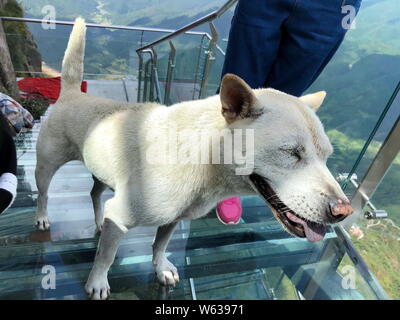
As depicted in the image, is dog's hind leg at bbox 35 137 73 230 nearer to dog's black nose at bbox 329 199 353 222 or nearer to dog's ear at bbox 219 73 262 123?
dog's ear at bbox 219 73 262 123

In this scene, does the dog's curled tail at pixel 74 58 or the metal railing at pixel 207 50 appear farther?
the metal railing at pixel 207 50

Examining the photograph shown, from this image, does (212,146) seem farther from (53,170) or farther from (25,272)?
(25,272)

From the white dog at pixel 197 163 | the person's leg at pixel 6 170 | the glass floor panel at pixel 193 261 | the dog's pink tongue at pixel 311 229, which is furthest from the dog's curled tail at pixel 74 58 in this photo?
the dog's pink tongue at pixel 311 229

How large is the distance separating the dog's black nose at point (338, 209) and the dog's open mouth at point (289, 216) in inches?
4.6

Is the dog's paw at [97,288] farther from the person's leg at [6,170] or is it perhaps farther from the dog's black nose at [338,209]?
the dog's black nose at [338,209]

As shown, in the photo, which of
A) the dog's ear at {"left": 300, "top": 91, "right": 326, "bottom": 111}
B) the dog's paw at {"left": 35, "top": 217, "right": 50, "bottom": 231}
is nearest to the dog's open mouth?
the dog's ear at {"left": 300, "top": 91, "right": 326, "bottom": 111}

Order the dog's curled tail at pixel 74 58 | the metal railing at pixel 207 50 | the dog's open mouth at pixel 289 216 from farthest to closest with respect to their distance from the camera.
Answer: the metal railing at pixel 207 50
the dog's curled tail at pixel 74 58
the dog's open mouth at pixel 289 216

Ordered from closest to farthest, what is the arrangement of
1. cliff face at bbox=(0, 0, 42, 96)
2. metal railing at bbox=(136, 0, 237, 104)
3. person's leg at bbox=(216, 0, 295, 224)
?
person's leg at bbox=(216, 0, 295, 224) < metal railing at bbox=(136, 0, 237, 104) < cliff face at bbox=(0, 0, 42, 96)

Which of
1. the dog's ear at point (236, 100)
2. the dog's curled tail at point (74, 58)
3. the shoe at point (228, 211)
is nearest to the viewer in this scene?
the dog's ear at point (236, 100)

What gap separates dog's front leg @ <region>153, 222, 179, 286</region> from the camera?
1.85 metres

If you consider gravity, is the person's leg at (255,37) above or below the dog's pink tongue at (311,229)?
above

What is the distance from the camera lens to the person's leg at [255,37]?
181 cm

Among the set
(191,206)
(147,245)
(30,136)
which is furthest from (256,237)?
(30,136)

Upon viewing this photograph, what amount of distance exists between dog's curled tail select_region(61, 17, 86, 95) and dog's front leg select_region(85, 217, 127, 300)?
0.96 metres
